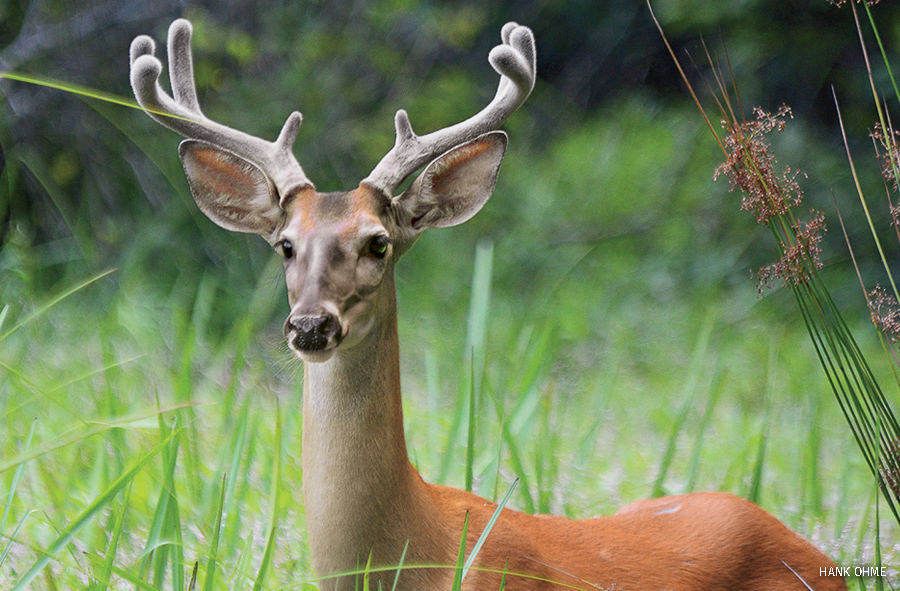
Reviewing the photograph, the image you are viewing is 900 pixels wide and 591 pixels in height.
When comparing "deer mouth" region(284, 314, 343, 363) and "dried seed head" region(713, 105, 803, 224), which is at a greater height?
"dried seed head" region(713, 105, 803, 224)

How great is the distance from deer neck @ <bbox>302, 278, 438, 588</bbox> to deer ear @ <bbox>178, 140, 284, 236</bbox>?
38 cm

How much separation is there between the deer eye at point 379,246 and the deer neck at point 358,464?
10cm

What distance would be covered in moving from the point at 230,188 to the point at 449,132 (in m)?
0.51

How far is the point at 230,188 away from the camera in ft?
7.29

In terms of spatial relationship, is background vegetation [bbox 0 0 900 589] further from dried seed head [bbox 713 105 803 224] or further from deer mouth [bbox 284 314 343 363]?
deer mouth [bbox 284 314 343 363]

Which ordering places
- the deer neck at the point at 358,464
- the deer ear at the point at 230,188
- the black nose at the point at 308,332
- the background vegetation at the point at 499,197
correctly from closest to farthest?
the black nose at the point at 308,332, the deer neck at the point at 358,464, the deer ear at the point at 230,188, the background vegetation at the point at 499,197

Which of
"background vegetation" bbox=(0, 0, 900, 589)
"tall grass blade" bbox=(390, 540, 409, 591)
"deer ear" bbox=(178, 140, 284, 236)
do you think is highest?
"background vegetation" bbox=(0, 0, 900, 589)

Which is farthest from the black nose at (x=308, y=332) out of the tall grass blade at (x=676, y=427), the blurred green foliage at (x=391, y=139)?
the blurred green foliage at (x=391, y=139)

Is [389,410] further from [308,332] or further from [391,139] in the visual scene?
[391,139]

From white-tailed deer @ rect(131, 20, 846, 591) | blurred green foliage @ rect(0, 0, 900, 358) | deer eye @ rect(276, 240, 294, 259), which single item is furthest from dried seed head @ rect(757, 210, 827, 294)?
blurred green foliage @ rect(0, 0, 900, 358)

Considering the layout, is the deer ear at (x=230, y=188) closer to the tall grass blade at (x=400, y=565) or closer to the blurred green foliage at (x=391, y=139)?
the tall grass blade at (x=400, y=565)

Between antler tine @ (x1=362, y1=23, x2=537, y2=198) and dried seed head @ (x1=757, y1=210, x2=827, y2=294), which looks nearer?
dried seed head @ (x1=757, y1=210, x2=827, y2=294)

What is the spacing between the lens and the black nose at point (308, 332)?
1.79 meters

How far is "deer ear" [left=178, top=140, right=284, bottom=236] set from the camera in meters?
2.17
